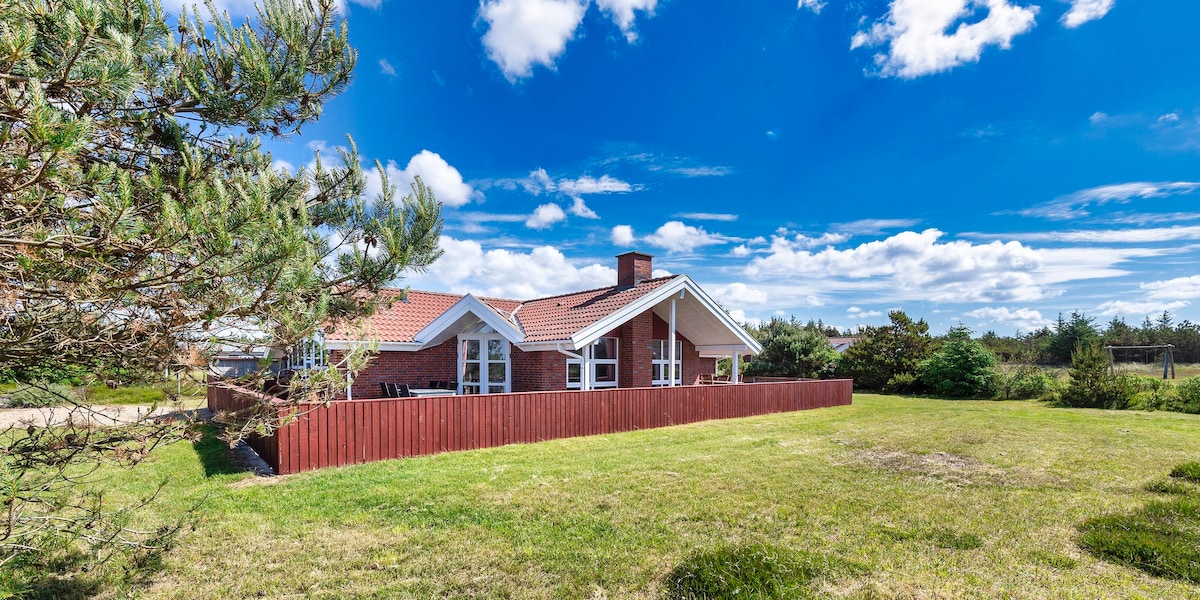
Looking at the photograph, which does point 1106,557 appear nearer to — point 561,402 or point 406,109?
point 561,402

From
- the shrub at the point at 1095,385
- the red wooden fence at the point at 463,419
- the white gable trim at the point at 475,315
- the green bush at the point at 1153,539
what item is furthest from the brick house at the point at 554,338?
the shrub at the point at 1095,385

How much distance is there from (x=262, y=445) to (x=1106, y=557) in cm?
1182

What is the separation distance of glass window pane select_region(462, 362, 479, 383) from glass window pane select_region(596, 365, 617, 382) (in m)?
3.78

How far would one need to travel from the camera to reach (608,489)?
24.3 ft

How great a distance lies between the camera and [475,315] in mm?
15180

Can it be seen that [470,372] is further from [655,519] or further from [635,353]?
[655,519]

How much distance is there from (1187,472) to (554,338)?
11844mm

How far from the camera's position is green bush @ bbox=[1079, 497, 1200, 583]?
15.5ft

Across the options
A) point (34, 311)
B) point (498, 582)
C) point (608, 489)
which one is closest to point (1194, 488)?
point (608, 489)

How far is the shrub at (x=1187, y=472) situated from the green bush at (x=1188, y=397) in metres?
15.6

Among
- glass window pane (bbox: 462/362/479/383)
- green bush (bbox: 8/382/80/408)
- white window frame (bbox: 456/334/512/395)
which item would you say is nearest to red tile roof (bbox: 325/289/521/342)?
white window frame (bbox: 456/334/512/395)

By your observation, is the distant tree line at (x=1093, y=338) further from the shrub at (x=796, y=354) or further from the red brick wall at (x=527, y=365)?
the red brick wall at (x=527, y=365)

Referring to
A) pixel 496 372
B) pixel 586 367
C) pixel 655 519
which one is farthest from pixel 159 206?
pixel 496 372

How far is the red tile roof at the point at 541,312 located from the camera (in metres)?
14.8
